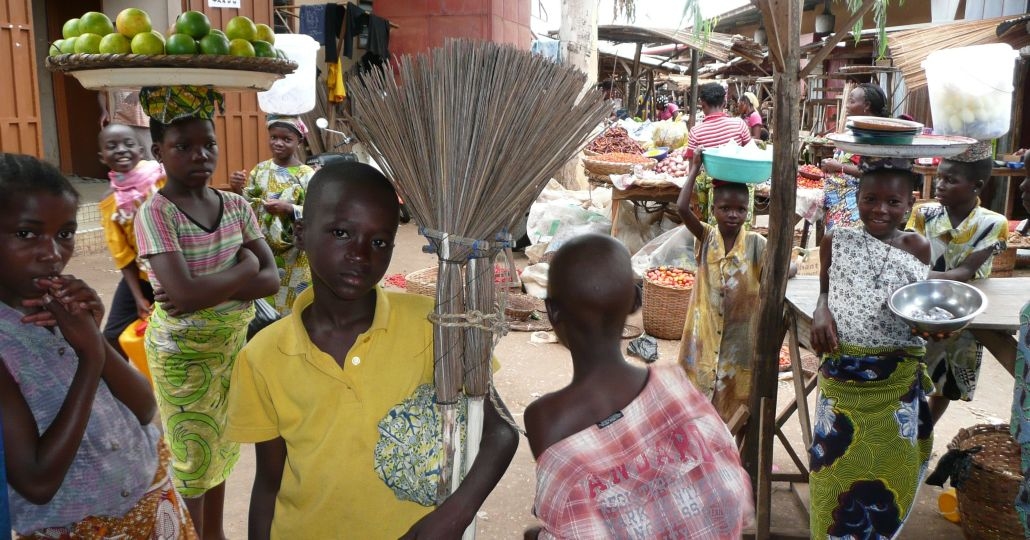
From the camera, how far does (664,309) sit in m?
5.82

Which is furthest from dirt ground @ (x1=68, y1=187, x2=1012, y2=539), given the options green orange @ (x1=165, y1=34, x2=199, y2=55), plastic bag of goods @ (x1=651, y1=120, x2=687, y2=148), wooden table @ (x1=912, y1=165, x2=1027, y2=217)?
plastic bag of goods @ (x1=651, y1=120, x2=687, y2=148)

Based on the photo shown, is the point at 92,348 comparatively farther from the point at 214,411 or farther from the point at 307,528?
the point at 214,411

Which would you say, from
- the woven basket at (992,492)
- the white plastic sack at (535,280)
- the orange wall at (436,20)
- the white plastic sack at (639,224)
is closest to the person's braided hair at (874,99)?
the woven basket at (992,492)

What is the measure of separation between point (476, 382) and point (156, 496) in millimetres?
829

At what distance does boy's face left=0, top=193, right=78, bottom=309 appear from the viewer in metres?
1.45

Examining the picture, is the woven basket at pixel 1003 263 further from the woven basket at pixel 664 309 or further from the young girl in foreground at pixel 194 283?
the young girl in foreground at pixel 194 283

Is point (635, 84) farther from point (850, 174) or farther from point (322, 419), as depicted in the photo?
point (322, 419)

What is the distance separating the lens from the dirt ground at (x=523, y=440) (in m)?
3.21

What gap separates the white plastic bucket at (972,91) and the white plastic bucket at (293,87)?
11.1ft

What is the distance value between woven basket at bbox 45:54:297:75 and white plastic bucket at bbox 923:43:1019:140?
128 inches

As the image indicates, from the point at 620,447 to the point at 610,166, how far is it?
6.19m

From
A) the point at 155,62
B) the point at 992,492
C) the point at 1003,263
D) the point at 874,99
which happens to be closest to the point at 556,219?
the point at 874,99

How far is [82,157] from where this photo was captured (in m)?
10.6

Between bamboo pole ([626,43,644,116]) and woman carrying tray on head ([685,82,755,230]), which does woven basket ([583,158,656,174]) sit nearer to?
woman carrying tray on head ([685,82,755,230])
